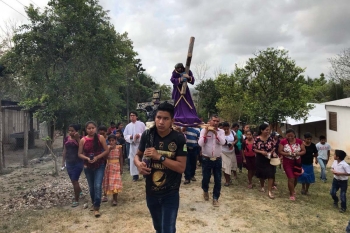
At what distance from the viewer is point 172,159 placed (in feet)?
9.71

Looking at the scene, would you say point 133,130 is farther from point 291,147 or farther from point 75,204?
point 291,147

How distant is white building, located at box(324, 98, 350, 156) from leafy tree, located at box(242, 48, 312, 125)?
4.36m

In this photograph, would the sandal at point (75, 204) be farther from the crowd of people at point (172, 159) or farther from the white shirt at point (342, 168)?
the white shirt at point (342, 168)

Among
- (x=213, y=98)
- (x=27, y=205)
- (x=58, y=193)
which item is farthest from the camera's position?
(x=213, y=98)

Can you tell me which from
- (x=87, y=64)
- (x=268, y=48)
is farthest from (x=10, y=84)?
(x=268, y=48)

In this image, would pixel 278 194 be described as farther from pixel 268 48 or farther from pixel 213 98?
pixel 213 98

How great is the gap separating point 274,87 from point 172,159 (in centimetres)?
1028

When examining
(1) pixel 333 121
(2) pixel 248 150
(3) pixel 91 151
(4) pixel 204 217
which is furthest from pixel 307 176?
(1) pixel 333 121

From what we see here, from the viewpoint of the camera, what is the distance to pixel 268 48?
1201 centimetres

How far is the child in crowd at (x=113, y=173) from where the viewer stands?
5.70 meters

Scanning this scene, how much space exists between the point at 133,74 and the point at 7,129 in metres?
10.6

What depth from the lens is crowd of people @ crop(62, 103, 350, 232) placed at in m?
3.00

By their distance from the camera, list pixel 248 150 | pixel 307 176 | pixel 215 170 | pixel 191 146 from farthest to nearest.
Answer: pixel 248 150 < pixel 307 176 < pixel 191 146 < pixel 215 170

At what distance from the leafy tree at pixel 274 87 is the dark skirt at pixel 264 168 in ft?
19.9
